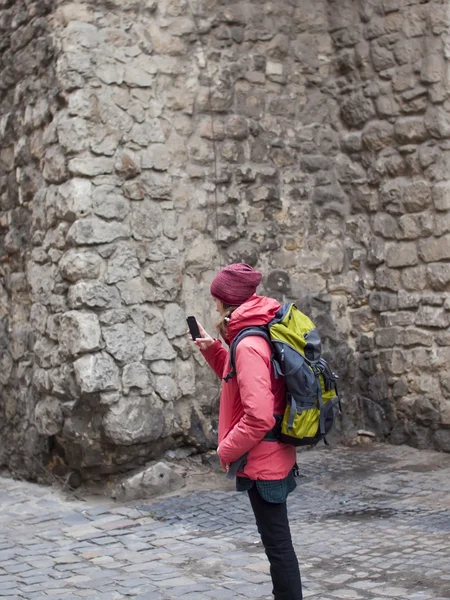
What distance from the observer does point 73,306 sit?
20.9 feet

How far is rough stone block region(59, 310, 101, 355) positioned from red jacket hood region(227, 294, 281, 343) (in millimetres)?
2413

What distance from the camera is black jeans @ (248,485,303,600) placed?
3820 millimetres

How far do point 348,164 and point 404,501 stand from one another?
111 inches

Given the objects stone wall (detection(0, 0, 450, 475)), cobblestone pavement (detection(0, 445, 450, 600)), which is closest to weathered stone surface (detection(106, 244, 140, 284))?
stone wall (detection(0, 0, 450, 475))

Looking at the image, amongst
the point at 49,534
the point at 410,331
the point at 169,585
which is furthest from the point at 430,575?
the point at 410,331

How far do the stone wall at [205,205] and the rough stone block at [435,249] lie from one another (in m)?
0.01

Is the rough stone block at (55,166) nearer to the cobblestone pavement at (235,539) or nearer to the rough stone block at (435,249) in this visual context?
the cobblestone pavement at (235,539)

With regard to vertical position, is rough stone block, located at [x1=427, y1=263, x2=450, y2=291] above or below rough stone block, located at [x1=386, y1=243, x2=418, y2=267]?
below

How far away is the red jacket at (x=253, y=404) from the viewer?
3727 mm

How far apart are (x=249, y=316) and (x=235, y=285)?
17 centimetres

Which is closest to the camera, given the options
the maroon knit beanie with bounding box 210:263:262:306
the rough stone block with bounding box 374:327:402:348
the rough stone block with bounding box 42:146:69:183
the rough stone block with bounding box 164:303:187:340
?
the maroon knit beanie with bounding box 210:263:262:306

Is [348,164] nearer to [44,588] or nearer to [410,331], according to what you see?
[410,331]

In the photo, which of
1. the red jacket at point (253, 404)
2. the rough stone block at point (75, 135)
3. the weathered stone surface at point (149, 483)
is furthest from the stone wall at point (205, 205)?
the red jacket at point (253, 404)

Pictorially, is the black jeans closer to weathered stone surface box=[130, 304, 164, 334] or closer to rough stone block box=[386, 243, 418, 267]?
weathered stone surface box=[130, 304, 164, 334]
